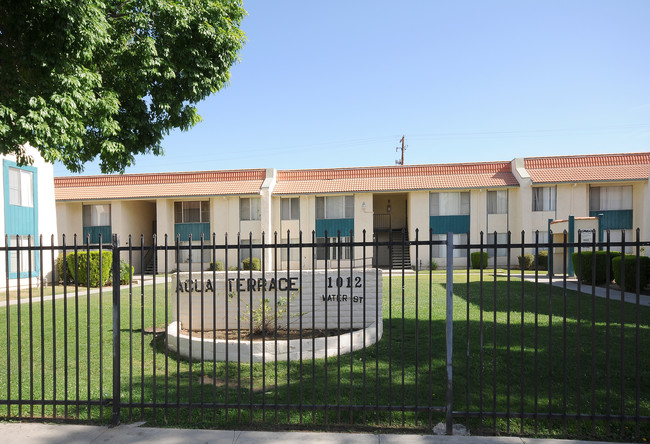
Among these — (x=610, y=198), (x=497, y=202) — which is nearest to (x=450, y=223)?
(x=497, y=202)

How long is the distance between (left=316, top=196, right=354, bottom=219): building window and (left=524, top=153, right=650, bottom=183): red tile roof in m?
11.8

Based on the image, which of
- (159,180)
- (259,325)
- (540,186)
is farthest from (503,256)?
(259,325)

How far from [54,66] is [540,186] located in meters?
27.8

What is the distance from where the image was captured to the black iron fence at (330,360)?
4.31m

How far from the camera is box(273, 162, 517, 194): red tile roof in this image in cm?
2998

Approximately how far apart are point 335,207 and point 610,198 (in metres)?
17.6

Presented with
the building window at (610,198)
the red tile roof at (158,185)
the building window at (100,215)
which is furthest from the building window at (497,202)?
the building window at (100,215)

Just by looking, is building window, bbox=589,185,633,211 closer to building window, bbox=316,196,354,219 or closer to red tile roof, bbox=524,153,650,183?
red tile roof, bbox=524,153,650,183

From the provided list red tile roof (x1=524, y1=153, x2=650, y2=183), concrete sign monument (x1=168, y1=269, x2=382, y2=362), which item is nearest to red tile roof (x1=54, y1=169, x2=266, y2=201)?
red tile roof (x1=524, y1=153, x2=650, y2=183)

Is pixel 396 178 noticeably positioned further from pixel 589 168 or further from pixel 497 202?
pixel 589 168

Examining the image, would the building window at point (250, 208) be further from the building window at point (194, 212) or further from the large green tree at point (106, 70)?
the large green tree at point (106, 70)

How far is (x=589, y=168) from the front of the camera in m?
29.0

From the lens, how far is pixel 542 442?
13.2 ft

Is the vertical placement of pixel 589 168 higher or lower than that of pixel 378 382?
higher
